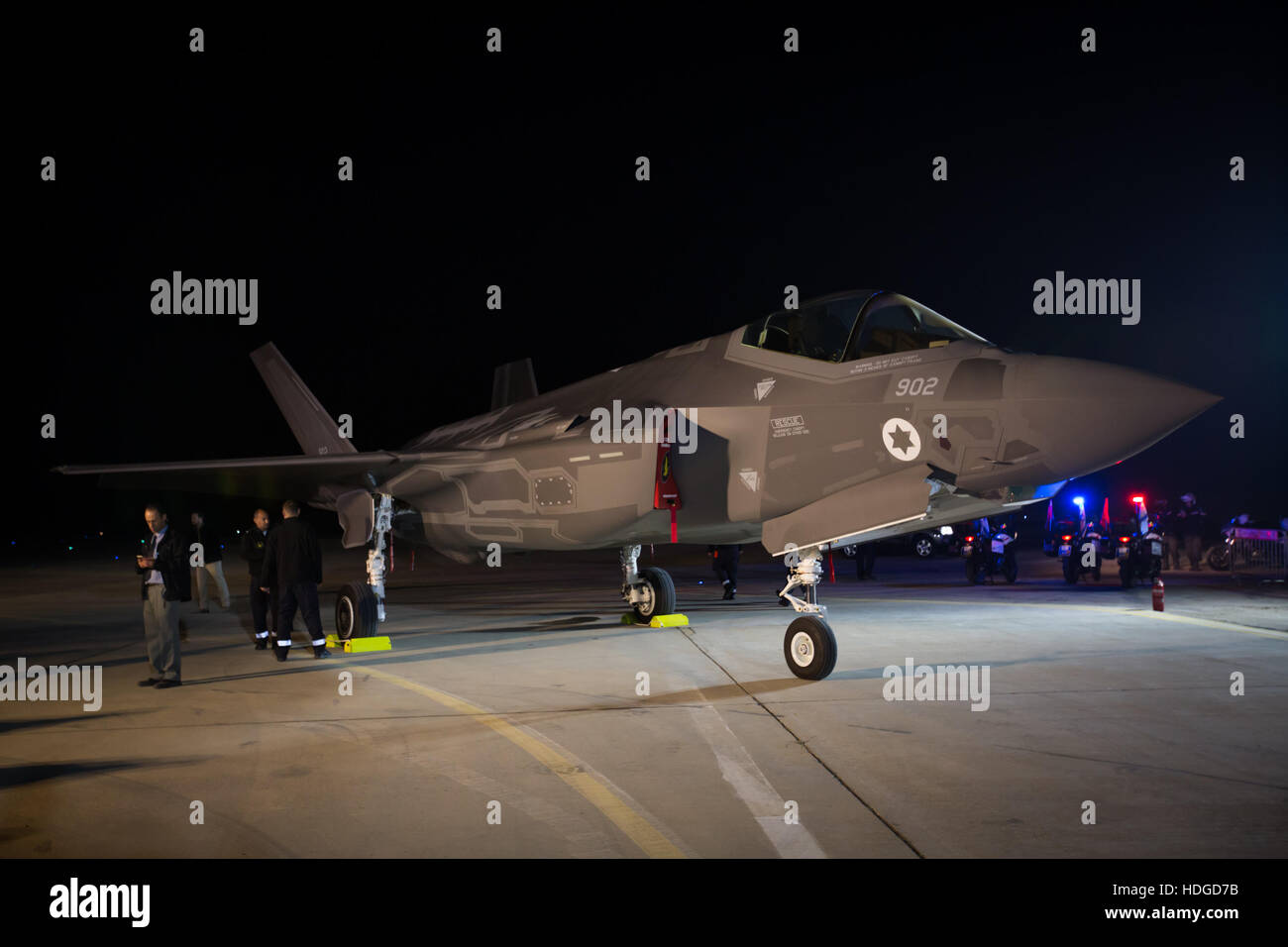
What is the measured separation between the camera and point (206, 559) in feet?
47.4

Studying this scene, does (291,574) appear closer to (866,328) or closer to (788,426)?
(788,426)

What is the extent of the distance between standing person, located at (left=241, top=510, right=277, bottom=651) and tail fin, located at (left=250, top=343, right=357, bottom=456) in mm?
3790

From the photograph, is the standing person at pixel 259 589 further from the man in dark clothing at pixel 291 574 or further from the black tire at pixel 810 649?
the black tire at pixel 810 649

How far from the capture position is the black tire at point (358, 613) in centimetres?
1163

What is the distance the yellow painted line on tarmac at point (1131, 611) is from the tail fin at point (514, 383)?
24.4ft

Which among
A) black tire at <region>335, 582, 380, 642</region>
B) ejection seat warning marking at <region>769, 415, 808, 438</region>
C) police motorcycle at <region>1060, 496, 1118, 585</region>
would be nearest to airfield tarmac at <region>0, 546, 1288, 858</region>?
black tire at <region>335, 582, 380, 642</region>

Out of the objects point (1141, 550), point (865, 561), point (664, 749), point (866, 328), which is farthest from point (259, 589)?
point (1141, 550)

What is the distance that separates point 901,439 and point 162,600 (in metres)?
7.21

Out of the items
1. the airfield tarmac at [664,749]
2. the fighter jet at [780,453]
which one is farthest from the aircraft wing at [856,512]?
the airfield tarmac at [664,749]

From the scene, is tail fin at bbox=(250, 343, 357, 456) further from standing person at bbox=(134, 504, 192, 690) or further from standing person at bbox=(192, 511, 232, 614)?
standing person at bbox=(134, 504, 192, 690)

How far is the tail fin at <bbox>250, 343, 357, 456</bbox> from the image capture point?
1644 centimetres

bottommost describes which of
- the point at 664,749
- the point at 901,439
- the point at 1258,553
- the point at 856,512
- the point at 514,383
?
the point at 664,749
